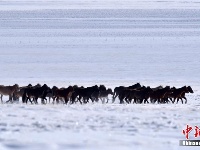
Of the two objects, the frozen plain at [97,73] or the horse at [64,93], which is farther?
the horse at [64,93]

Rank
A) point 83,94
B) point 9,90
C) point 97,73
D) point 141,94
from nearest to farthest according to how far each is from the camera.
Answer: point 141,94, point 83,94, point 9,90, point 97,73

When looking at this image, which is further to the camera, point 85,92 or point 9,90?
point 9,90

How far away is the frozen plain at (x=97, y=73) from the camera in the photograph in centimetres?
879

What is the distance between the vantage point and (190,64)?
87.0 feet

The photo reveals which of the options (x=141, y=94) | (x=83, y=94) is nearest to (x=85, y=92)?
(x=83, y=94)

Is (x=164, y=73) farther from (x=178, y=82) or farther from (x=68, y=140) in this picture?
(x=68, y=140)

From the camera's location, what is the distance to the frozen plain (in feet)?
28.8

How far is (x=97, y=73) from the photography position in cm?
2378

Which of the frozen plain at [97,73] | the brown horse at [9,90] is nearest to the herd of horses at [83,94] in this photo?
the brown horse at [9,90]

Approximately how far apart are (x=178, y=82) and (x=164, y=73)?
99.1 inches

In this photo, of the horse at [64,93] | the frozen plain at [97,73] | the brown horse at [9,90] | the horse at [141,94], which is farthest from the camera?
the brown horse at [9,90]

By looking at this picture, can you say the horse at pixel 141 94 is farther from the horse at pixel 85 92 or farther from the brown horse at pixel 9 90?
the brown horse at pixel 9 90

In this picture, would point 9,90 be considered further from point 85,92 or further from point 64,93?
point 85,92

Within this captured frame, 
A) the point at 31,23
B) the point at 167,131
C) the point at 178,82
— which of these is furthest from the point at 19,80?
the point at 31,23
